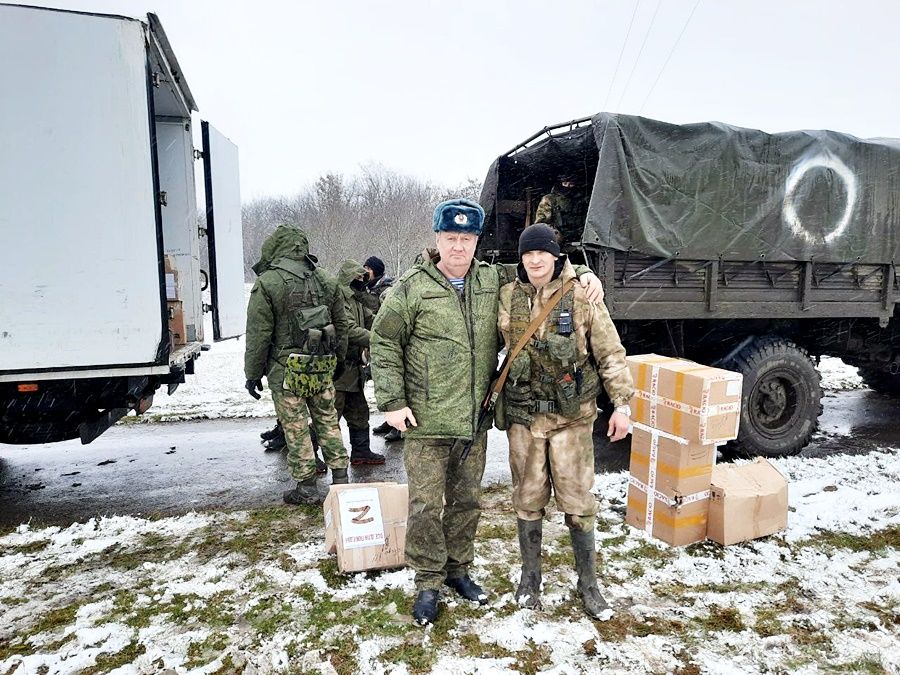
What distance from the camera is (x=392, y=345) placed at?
2.61 meters

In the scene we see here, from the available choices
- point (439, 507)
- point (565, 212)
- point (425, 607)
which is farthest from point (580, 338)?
point (565, 212)

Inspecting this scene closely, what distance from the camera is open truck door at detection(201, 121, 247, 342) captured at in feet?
16.1

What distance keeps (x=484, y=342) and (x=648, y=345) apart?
10.3ft

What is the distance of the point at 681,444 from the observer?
10.9 ft

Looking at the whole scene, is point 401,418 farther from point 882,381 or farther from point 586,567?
point 882,381

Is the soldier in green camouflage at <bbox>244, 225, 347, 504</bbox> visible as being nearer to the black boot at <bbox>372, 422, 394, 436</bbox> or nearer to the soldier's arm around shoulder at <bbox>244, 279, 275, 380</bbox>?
the soldier's arm around shoulder at <bbox>244, 279, 275, 380</bbox>

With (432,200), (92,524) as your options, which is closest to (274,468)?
(92,524)

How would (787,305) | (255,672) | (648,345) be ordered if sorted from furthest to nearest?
(648,345)
(787,305)
(255,672)

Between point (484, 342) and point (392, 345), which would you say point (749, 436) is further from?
point (392, 345)

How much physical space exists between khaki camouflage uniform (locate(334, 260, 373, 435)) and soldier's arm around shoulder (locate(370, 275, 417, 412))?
215cm

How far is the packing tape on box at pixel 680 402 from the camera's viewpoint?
10.7 feet

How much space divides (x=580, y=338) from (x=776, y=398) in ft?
10.9

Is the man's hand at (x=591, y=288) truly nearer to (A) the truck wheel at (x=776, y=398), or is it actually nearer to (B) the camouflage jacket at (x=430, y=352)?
(B) the camouflage jacket at (x=430, y=352)

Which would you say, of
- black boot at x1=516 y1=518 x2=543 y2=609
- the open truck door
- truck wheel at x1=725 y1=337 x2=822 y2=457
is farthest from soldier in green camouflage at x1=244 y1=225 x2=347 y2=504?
truck wheel at x1=725 y1=337 x2=822 y2=457
